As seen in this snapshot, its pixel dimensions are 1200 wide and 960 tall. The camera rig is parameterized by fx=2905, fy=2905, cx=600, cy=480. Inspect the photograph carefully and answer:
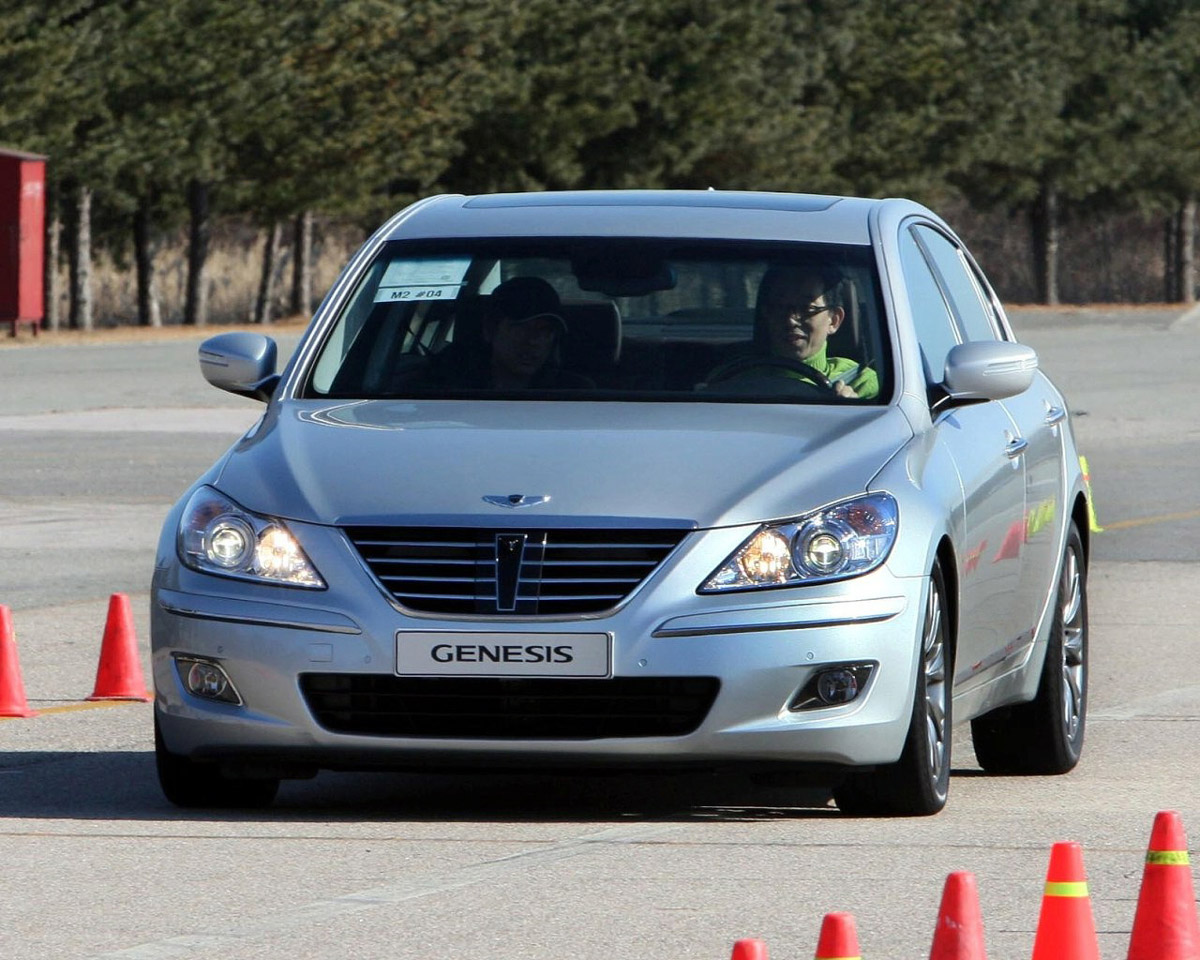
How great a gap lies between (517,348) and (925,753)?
1.64 m

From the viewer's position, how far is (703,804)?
760 centimetres

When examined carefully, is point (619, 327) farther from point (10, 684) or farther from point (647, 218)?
point (10, 684)

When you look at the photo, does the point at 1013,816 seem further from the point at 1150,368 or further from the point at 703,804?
the point at 1150,368

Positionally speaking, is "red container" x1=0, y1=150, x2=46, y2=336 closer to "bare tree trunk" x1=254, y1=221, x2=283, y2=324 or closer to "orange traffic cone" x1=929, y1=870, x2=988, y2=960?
"bare tree trunk" x1=254, y1=221, x2=283, y2=324

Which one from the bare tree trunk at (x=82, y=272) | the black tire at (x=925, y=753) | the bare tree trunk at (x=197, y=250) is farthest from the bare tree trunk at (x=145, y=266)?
the black tire at (x=925, y=753)

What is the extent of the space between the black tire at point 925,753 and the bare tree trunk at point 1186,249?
242ft

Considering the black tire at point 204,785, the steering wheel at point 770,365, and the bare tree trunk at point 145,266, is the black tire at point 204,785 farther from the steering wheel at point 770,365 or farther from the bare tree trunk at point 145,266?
the bare tree trunk at point 145,266

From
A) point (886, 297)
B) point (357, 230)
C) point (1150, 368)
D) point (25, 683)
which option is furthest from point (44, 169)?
point (886, 297)

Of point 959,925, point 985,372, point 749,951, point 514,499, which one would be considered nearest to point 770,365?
point 985,372

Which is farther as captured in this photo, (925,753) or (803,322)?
(803,322)

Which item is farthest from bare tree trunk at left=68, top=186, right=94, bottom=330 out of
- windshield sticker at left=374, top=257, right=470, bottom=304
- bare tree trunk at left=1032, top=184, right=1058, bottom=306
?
windshield sticker at left=374, top=257, right=470, bottom=304

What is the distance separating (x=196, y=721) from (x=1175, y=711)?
3972 mm

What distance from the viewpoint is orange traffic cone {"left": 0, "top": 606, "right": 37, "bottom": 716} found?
940cm

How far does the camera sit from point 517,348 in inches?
312
